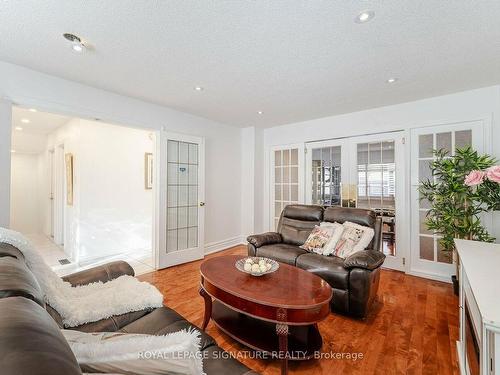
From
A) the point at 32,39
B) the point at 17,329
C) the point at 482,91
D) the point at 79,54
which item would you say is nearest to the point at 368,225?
the point at 482,91

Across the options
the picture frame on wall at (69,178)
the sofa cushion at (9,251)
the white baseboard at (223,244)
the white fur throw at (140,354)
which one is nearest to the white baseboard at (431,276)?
the white baseboard at (223,244)

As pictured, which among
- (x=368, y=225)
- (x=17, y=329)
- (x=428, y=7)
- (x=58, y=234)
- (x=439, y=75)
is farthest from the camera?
(x=58, y=234)

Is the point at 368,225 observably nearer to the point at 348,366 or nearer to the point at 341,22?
the point at 348,366

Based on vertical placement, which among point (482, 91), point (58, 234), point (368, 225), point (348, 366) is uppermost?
point (482, 91)

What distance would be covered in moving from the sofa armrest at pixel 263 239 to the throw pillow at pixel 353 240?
824mm

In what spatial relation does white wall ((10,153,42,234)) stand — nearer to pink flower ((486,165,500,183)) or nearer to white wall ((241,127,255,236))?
white wall ((241,127,255,236))

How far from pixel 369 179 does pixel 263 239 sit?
6.55 ft

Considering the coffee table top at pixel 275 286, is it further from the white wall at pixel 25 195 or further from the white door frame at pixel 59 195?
the white wall at pixel 25 195

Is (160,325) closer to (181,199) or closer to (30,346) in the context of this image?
(30,346)

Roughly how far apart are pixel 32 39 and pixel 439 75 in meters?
3.90

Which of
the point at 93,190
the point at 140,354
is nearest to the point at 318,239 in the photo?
the point at 140,354

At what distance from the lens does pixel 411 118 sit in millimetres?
3303

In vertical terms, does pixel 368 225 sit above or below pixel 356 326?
above

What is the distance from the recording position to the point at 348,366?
1644 mm
